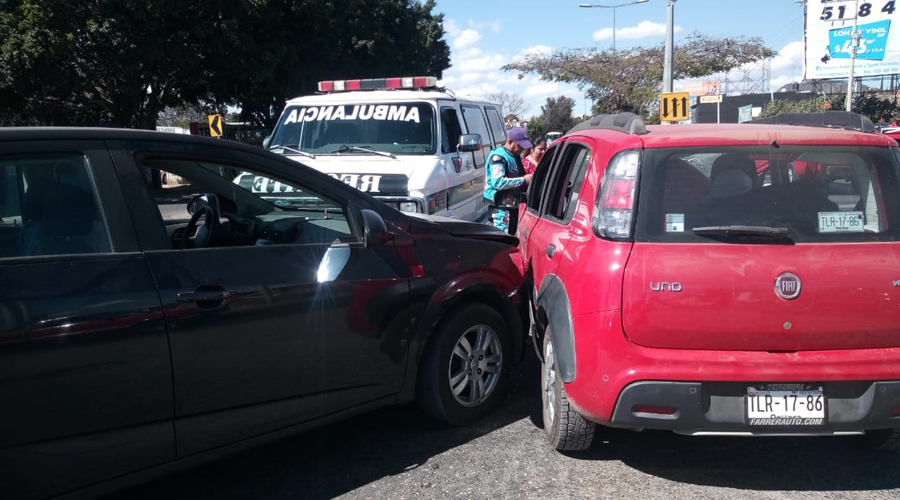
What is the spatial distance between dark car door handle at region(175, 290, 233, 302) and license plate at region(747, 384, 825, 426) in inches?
94.2

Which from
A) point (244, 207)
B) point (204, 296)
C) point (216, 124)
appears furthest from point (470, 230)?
point (216, 124)

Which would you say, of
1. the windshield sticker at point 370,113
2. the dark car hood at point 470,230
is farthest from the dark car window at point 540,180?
the windshield sticker at point 370,113

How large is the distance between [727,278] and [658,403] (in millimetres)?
638

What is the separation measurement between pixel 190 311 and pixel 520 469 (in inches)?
73.8

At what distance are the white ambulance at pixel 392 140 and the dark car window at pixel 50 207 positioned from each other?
13.8 ft

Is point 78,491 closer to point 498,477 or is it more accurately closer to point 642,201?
point 498,477

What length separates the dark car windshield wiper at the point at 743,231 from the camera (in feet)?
11.0

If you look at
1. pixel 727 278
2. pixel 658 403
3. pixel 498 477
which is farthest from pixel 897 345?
pixel 498 477

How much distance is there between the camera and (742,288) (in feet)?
10.7

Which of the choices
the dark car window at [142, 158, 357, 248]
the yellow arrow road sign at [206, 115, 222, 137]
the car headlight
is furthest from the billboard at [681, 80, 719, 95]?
the dark car window at [142, 158, 357, 248]

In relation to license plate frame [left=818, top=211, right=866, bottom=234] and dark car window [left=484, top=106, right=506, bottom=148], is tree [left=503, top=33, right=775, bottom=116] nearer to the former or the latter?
dark car window [left=484, top=106, right=506, bottom=148]

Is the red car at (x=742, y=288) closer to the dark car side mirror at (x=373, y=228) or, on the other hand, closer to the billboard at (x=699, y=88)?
the dark car side mirror at (x=373, y=228)

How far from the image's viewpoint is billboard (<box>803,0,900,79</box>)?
36.2 meters

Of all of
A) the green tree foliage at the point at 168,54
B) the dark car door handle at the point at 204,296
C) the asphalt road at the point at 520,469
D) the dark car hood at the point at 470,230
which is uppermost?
the green tree foliage at the point at 168,54
